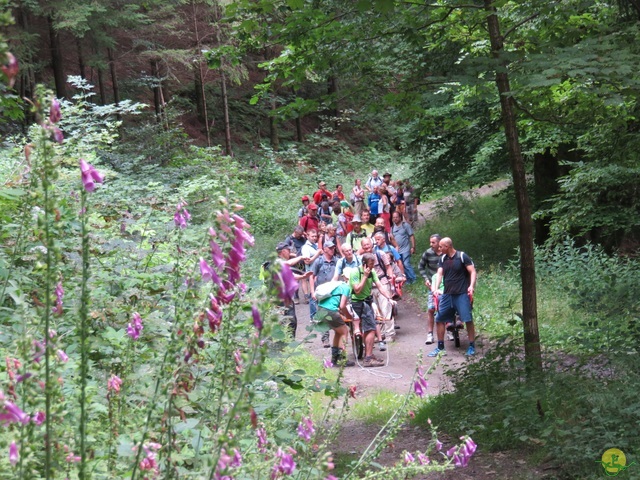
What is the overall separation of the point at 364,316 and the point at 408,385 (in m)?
1.66

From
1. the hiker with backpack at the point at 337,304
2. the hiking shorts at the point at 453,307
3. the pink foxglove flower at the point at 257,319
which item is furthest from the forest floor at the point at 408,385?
the pink foxglove flower at the point at 257,319

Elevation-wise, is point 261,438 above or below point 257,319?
below

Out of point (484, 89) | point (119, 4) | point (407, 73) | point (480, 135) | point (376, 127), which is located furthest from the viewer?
point (376, 127)

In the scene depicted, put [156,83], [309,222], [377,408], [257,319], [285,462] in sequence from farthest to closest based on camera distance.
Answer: [156,83] → [309,222] → [377,408] → [285,462] → [257,319]

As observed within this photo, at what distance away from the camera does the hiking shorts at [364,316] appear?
476 inches

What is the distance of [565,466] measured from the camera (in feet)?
20.5

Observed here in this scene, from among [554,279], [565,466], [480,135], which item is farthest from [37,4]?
[565,466]

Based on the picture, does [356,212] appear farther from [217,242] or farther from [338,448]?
[217,242]

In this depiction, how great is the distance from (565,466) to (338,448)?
9.08ft

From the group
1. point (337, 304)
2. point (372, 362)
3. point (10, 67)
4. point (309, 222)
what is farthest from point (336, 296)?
point (10, 67)

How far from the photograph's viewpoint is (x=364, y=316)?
39.7ft

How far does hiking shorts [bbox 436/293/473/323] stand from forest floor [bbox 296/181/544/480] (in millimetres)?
572
